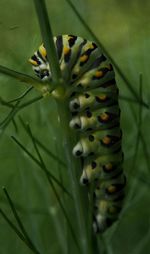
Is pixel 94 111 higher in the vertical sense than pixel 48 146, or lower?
higher

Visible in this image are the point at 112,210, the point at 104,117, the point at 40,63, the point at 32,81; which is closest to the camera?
the point at 32,81

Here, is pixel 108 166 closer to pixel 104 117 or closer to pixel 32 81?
pixel 104 117

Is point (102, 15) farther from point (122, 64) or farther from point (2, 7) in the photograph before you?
point (2, 7)

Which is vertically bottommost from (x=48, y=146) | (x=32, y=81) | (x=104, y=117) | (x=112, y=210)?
(x=48, y=146)

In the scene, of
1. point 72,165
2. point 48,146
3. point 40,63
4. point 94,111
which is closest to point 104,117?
point 94,111

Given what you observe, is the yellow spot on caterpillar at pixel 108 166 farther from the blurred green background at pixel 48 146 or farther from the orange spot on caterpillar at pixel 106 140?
the blurred green background at pixel 48 146

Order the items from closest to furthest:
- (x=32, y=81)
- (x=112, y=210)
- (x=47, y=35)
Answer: (x=47, y=35) < (x=32, y=81) < (x=112, y=210)

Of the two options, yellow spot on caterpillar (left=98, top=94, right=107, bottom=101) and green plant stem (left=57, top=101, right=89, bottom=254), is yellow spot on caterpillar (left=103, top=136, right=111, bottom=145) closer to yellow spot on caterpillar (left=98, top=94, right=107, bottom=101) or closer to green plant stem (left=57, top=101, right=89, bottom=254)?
yellow spot on caterpillar (left=98, top=94, right=107, bottom=101)

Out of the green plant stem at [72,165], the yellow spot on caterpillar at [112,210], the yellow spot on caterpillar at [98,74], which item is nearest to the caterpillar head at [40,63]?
the yellow spot on caterpillar at [98,74]
